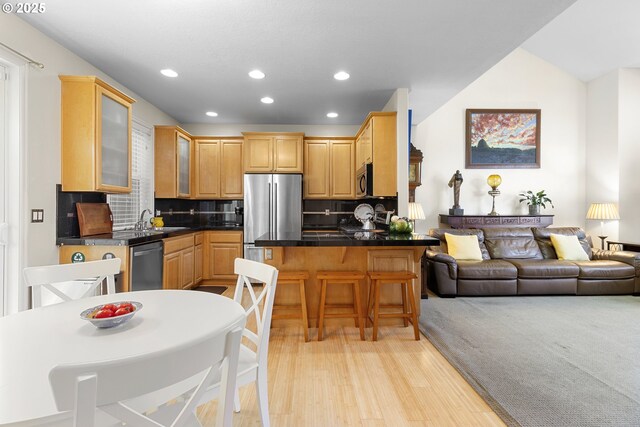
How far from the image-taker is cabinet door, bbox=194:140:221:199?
17.1 feet

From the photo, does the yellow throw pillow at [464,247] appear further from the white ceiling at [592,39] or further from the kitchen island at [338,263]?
the white ceiling at [592,39]

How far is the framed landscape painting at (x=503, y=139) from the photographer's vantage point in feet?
18.2

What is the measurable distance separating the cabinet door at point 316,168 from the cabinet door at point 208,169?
121cm

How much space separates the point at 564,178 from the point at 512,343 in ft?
14.3

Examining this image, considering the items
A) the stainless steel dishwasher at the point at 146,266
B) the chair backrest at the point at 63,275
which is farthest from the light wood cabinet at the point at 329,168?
the chair backrest at the point at 63,275

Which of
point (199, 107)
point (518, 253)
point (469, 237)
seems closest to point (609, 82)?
point (518, 253)

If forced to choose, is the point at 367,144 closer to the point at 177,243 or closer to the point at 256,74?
the point at 256,74

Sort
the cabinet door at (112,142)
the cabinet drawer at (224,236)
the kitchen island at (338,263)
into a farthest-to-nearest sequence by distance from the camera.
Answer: the cabinet drawer at (224,236) < the kitchen island at (338,263) < the cabinet door at (112,142)

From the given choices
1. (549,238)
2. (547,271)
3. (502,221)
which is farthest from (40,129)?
(549,238)

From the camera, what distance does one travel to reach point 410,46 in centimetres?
283

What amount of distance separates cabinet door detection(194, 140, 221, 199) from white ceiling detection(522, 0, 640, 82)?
580 cm

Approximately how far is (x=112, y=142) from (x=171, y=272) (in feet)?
5.32

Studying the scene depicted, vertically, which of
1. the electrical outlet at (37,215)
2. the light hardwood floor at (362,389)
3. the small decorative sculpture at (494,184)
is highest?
the small decorative sculpture at (494,184)

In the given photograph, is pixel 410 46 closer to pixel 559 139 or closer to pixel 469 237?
pixel 469 237
